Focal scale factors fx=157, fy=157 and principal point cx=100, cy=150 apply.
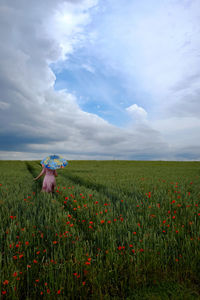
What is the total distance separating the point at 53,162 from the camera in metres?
6.80

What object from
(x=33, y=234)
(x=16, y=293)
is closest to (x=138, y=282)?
(x=16, y=293)

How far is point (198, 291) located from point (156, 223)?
1.59m

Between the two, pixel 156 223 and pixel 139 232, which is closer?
pixel 139 232

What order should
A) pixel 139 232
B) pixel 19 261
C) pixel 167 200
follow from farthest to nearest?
pixel 167 200 < pixel 139 232 < pixel 19 261

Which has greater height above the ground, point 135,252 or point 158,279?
point 135,252

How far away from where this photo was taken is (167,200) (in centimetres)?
545

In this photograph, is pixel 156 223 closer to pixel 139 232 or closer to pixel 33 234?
pixel 139 232

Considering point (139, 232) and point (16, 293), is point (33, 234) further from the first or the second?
point (139, 232)

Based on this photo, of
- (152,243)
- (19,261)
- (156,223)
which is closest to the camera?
(19,261)

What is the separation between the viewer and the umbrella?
6.67 metres

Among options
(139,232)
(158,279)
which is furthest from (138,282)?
(139,232)

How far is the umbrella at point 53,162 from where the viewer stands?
6672 millimetres

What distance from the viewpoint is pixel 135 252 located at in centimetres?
250

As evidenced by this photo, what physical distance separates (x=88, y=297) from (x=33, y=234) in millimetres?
1550
